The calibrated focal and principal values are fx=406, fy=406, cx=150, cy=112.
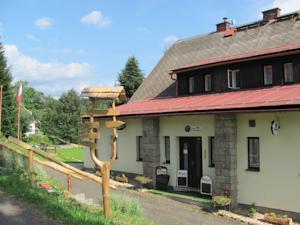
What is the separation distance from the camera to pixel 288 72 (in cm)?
1521

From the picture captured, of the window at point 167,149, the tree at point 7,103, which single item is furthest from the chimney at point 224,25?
the tree at point 7,103

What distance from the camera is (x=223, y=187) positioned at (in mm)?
14109

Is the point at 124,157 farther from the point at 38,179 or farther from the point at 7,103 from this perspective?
the point at 7,103

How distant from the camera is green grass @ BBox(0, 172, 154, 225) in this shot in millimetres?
7270

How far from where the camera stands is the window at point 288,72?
15.1 meters

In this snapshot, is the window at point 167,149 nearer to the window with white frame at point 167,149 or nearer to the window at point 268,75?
the window with white frame at point 167,149

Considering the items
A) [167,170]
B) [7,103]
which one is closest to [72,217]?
[167,170]

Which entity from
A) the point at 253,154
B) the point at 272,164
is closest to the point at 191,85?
the point at 253,154

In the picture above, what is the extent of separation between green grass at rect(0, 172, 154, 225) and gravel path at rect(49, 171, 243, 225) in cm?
265

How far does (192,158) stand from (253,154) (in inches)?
133

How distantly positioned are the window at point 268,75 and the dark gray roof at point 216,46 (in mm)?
2838

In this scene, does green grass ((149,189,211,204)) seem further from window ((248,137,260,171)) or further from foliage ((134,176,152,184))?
window ((248,137,260,171))

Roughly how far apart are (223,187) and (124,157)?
7.24m

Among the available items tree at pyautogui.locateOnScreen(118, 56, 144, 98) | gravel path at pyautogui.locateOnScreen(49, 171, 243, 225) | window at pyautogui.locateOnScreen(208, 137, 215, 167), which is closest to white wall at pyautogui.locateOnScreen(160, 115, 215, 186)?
window at pyautogui.locateOnScreen(208, 137, 215, 167)
